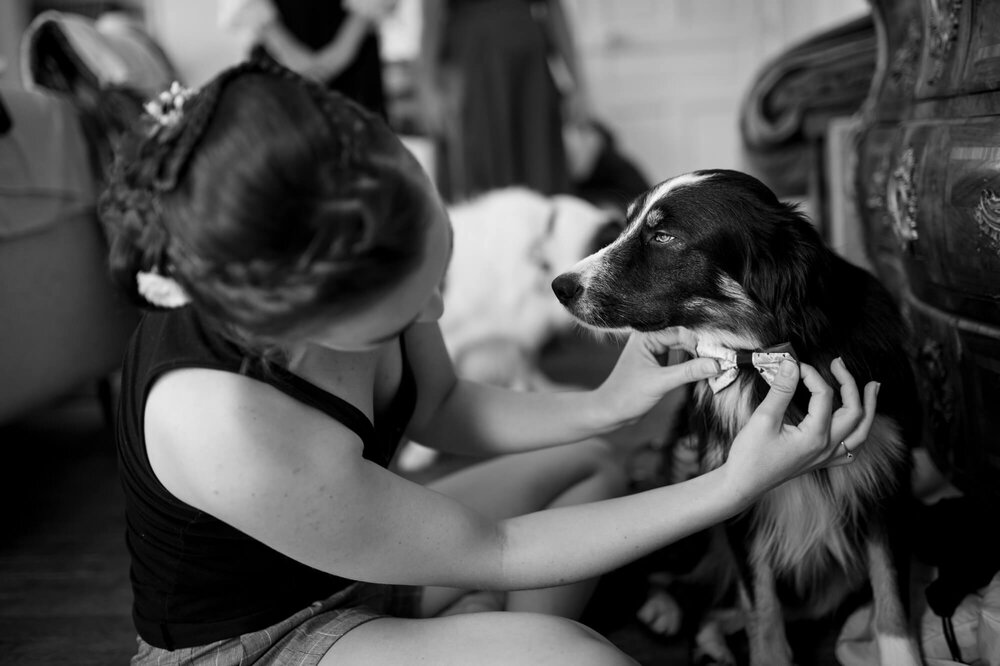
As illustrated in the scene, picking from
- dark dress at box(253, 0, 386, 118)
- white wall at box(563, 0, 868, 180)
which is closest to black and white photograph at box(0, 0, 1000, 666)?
dark dress at box(253, 0, 386, 118)

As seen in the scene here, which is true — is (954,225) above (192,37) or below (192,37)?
above

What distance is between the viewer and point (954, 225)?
1280 mm

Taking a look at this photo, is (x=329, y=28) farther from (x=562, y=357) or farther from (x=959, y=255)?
(x=959, y=255)

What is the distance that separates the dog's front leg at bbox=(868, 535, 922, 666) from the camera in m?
1.18

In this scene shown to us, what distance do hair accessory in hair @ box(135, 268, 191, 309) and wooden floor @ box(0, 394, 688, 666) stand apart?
875 millimetres

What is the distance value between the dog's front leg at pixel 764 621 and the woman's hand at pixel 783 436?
382mm

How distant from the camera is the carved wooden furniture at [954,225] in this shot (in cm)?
121

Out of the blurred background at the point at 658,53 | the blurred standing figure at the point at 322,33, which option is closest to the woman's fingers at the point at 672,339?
the blurred standing figure at the point at 322,33

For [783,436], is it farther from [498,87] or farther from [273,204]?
[498,87]

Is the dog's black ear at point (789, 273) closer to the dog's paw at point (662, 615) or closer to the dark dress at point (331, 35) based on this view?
the dog's paw at point (662, 615)

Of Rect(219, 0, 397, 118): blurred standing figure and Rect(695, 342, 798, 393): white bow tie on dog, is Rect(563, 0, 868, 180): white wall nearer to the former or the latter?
Rect(219, 0, 397, 118): blurred standing figure

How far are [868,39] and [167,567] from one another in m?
2.79

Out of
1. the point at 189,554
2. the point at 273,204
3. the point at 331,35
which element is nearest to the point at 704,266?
the point at 273,204

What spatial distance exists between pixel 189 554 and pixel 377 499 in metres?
0.29
